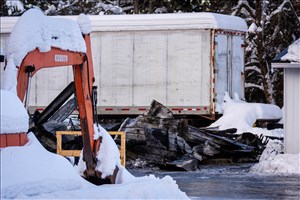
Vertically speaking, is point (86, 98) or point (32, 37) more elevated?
point (32, 37)

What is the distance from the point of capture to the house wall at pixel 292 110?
76.0ft

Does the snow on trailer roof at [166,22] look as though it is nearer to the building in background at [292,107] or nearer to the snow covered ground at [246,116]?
the snow covered ground at [246,116]

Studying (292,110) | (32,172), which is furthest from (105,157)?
(292,110)

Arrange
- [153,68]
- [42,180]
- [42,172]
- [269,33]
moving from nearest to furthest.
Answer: [42,180] → [42,172] → [153,68] → [269,33]

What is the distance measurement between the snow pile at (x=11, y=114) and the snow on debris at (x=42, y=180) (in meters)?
0.29

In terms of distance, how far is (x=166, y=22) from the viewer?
2939 centimetres

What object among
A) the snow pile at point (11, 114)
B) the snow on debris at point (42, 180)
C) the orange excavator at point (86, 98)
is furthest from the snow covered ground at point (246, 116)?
the snow pile at point (11, 114)

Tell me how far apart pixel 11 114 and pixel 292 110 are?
14.0 m

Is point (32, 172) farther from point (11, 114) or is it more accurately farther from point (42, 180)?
point (11, 114)

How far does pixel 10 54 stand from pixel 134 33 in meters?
18.0

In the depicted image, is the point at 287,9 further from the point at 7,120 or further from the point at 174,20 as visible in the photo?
the point at 7,120

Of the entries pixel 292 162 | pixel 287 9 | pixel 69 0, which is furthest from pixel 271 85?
pixel 292 162

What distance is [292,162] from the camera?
22.2 meters

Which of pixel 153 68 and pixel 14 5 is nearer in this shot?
pixel 153 68
